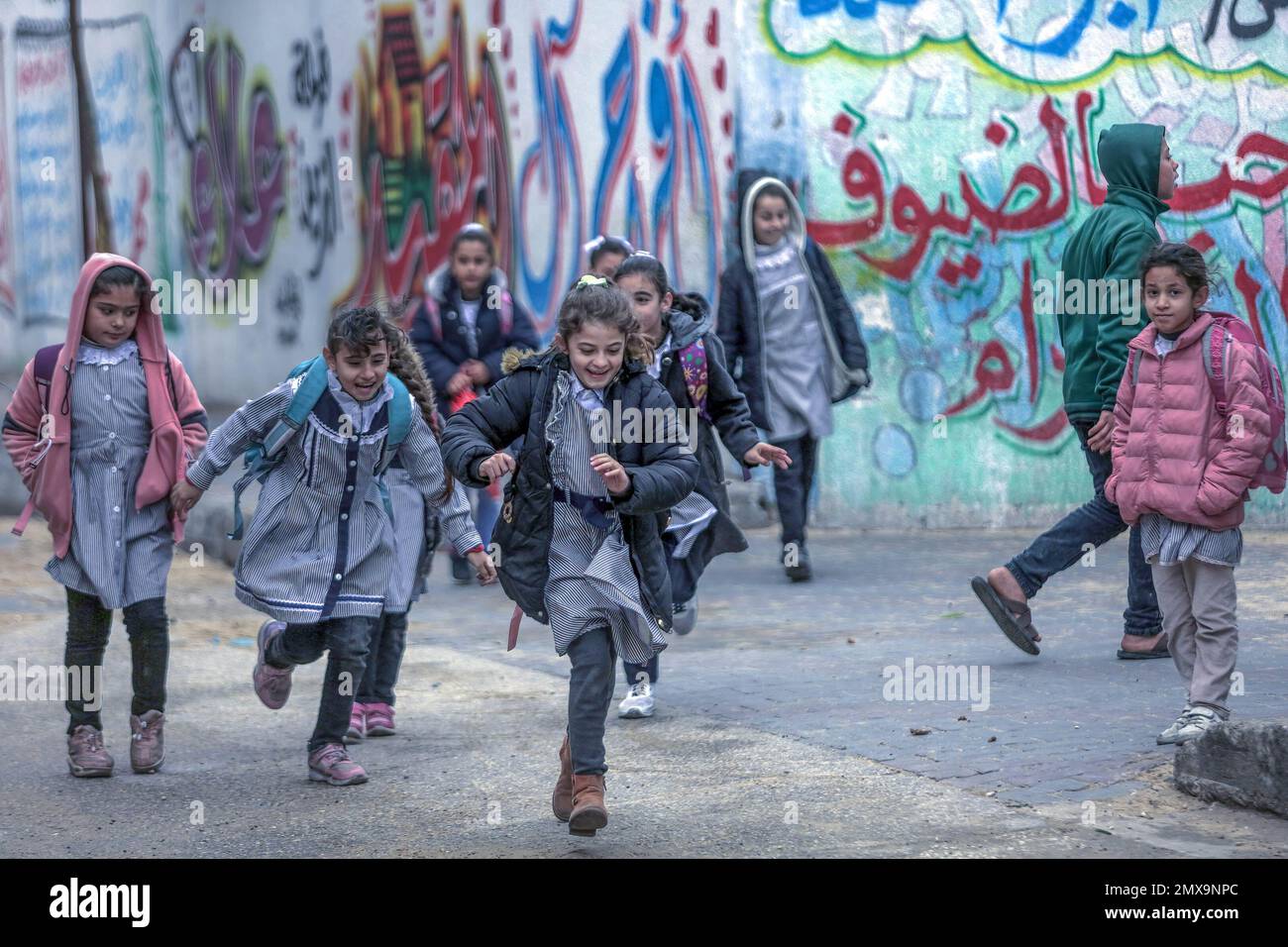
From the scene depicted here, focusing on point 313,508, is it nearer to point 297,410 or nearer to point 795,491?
point 297,410

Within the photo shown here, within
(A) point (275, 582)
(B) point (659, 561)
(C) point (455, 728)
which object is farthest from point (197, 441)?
(B) point (659, 561)

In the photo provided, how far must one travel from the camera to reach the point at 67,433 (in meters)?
5.91

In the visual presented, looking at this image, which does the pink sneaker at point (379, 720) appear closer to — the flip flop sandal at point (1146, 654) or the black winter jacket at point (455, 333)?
the flip flop sandal at point (1146, 654)

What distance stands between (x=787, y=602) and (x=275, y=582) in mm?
3748

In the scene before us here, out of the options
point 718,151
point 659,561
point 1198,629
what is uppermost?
point 718,151

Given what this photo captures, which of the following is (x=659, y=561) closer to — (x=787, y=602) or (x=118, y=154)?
(x=787, y=602)

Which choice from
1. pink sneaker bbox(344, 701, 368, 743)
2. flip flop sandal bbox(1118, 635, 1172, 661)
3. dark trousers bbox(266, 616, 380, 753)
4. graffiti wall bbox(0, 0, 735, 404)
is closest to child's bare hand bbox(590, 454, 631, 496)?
dark trousers bbox(266, 616, 380, 753)

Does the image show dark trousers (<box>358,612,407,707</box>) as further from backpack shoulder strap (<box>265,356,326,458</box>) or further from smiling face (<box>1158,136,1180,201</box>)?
smiling face (<box>1158,136,1180,201</box>)

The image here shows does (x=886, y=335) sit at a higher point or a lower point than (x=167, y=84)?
lower

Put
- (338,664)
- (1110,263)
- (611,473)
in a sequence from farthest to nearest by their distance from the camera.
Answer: (1110,263)
(338,664)
(611,473)

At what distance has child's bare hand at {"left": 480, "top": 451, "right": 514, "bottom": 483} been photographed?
479 cm

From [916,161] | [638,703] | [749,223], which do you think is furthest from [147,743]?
[916,161]

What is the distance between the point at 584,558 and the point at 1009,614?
249cm

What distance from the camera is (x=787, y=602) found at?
29.2 feet
